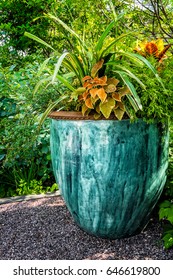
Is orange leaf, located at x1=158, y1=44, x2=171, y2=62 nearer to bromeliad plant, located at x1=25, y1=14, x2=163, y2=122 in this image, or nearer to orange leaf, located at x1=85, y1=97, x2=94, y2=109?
bromeliad plant, located at x1=25, y1=14, x2=163, y2=122

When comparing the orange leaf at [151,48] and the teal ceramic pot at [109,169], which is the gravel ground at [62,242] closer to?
the teal ceramic pot at [109,169]

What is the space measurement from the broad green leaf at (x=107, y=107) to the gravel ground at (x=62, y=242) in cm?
86

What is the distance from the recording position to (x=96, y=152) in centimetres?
214

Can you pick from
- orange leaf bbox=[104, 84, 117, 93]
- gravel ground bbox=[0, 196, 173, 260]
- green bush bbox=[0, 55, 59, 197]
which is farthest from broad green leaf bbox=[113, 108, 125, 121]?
green bush bbox=[0, 55, 59, 197]

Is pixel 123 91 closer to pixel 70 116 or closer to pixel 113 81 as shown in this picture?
pixel 113 81

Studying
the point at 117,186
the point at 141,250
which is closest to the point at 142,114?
the point at 117,186

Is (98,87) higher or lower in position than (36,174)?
higher

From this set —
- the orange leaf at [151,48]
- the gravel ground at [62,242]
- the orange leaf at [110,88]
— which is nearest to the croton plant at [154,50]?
the orange leaf at [151,48]

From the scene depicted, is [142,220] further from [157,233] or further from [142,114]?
[142,114]

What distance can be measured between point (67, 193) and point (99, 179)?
0.89ft

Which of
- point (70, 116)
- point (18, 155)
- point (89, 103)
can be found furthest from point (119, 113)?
point (18, 155)

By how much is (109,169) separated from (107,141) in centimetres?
16

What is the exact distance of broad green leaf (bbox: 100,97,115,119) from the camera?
2.05 meters

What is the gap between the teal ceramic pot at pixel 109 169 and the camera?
212 centimetres
